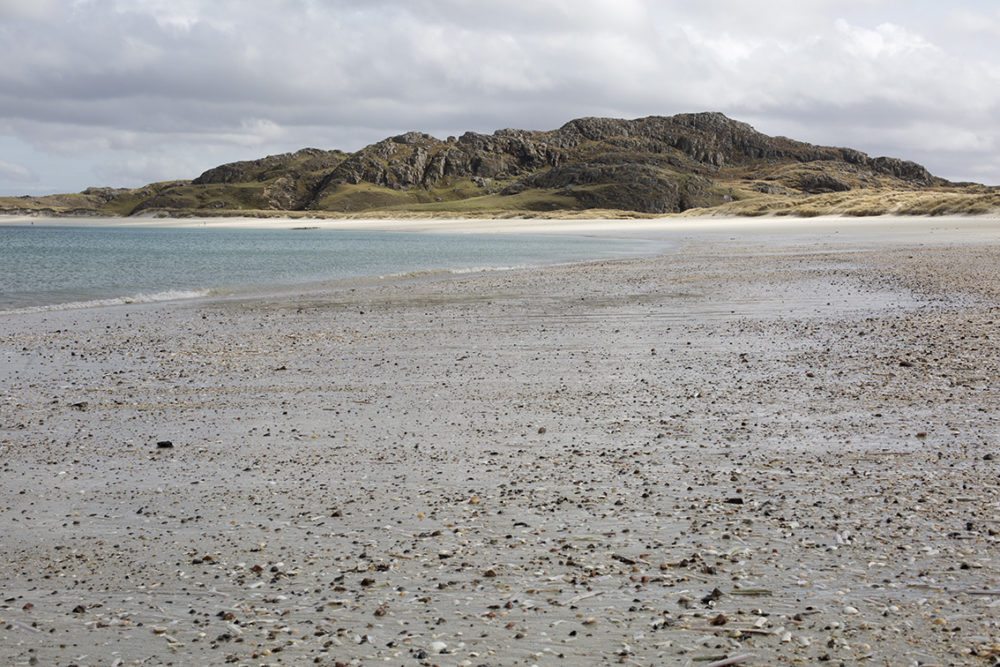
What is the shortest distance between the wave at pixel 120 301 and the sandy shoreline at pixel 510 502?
7959mm

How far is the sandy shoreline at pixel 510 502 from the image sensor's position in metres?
3.84

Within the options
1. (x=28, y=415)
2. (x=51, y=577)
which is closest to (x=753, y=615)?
(x=51, y=577)

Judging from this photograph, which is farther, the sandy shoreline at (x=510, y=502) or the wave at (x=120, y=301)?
the wave at (x=120, y=301)

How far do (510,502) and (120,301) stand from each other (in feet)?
60.3

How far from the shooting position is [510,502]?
5.46m

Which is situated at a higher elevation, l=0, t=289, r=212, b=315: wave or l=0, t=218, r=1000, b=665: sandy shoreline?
l=0, t=289, r=212, b=315: wave

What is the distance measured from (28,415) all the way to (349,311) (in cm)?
929

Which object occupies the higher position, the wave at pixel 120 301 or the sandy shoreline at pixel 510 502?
the wave at pixel 120 301

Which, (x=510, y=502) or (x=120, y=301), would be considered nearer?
(x=510, y=502)

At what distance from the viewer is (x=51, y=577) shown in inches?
176

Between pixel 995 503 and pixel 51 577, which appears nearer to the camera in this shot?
pixel 51 577

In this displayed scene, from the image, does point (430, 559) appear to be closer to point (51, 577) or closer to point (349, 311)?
point (51, 577)

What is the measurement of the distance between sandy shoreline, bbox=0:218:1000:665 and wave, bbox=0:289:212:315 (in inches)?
313

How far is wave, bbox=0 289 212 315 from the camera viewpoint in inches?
749
